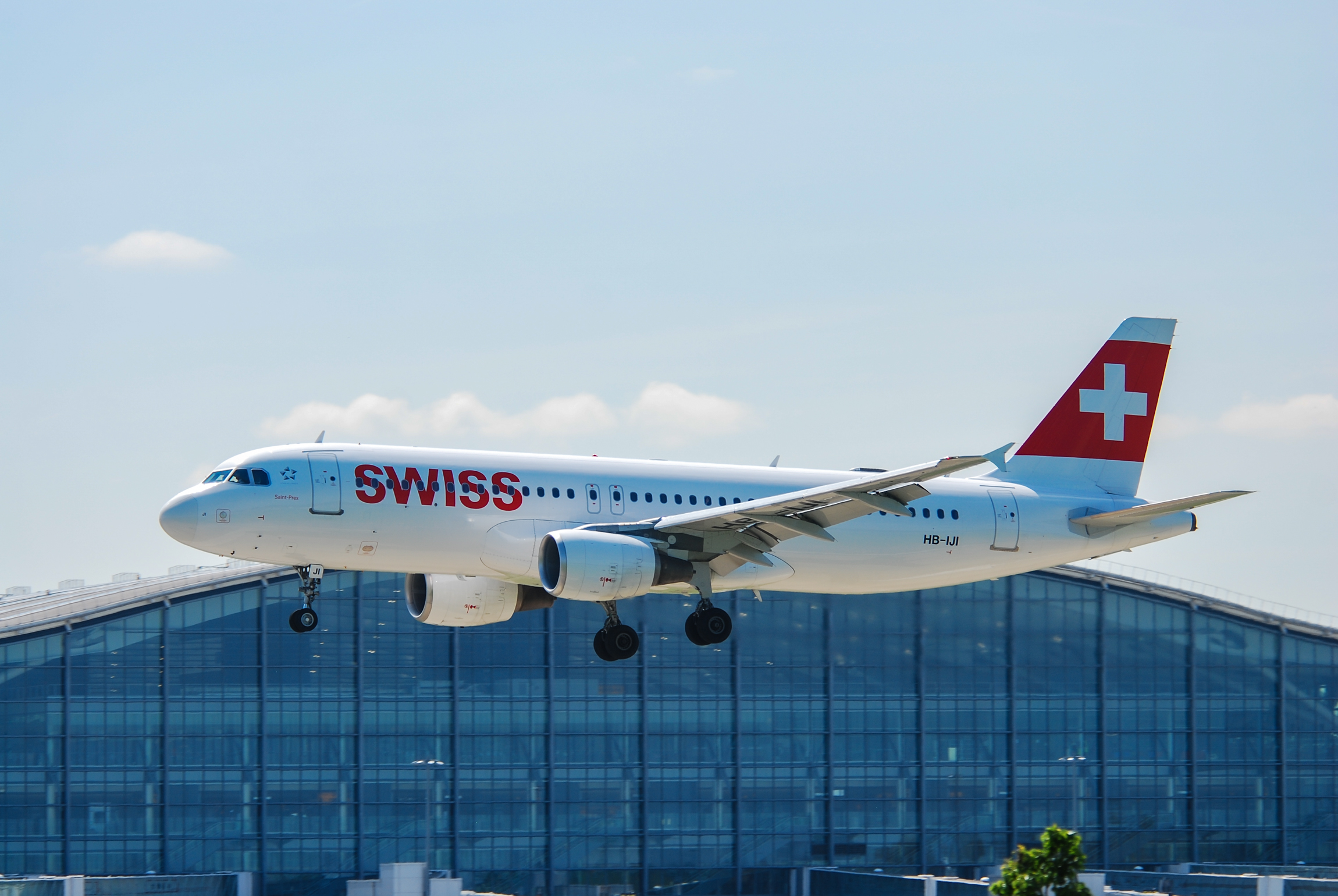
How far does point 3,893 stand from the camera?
60.6 meters

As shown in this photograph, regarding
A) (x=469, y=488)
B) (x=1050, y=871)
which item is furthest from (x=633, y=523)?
(x=1050, y=871)

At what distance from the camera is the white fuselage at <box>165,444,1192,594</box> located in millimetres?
37875

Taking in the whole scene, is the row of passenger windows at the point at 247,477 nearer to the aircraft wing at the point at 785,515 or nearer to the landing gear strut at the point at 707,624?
the aircraft wing at the point at 785,515

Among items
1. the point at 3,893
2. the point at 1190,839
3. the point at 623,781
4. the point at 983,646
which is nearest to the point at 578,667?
the point at 623,781

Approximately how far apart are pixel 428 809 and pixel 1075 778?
30039 millimetres

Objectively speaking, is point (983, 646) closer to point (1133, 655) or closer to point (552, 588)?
point (1133, 655)

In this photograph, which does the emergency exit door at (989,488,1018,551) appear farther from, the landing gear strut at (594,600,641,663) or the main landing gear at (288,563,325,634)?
the main landing gear at (288,563,325,634)

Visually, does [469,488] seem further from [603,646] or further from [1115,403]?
[1115,403]

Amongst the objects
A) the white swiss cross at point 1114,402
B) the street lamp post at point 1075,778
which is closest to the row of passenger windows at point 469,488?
the white swiss cross at point 1114,402

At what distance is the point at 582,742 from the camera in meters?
71.6

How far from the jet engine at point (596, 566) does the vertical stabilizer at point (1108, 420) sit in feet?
44.0

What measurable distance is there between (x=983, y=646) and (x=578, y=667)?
18.8 metres

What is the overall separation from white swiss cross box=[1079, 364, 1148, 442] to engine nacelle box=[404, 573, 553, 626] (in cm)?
1813

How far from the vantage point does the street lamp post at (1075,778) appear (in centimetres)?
7425
